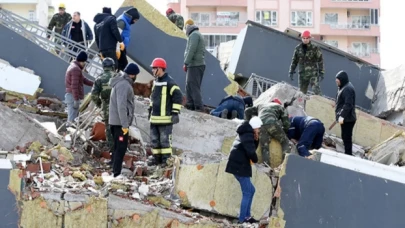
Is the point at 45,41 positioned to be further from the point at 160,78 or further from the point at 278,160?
the point at 278,160

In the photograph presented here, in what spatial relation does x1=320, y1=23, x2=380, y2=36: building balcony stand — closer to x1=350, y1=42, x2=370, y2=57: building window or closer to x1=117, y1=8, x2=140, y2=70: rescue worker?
x1=350, y1=42, x2=370, y2=57: building window

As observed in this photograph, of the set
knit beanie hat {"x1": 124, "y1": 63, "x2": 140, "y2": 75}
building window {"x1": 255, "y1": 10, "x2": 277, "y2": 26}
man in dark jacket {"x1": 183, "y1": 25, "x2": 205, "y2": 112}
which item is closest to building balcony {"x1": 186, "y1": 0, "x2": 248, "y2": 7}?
building window {"x1": 255, "y1": 10, "x2": 277, "y2": 26}

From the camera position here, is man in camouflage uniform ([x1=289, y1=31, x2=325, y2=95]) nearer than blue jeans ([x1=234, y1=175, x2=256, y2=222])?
No

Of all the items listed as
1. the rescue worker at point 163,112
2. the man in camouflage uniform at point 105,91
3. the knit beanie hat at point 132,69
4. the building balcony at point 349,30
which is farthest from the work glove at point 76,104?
the building balcony at point 349,30

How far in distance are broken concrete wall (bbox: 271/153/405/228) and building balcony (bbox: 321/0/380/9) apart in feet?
165

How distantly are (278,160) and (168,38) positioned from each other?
5.63m

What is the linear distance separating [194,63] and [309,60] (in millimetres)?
3222

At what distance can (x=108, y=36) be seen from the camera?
16.2 metres

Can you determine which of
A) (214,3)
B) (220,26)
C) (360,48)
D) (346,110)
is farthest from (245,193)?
(360,48)

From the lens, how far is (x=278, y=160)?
43.8 ft

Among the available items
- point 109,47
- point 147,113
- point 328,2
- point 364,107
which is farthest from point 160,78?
point 328,2

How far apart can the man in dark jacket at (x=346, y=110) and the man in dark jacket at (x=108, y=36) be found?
4.14 meters

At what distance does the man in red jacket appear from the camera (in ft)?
49.1

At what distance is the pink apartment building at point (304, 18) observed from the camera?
194 ft
